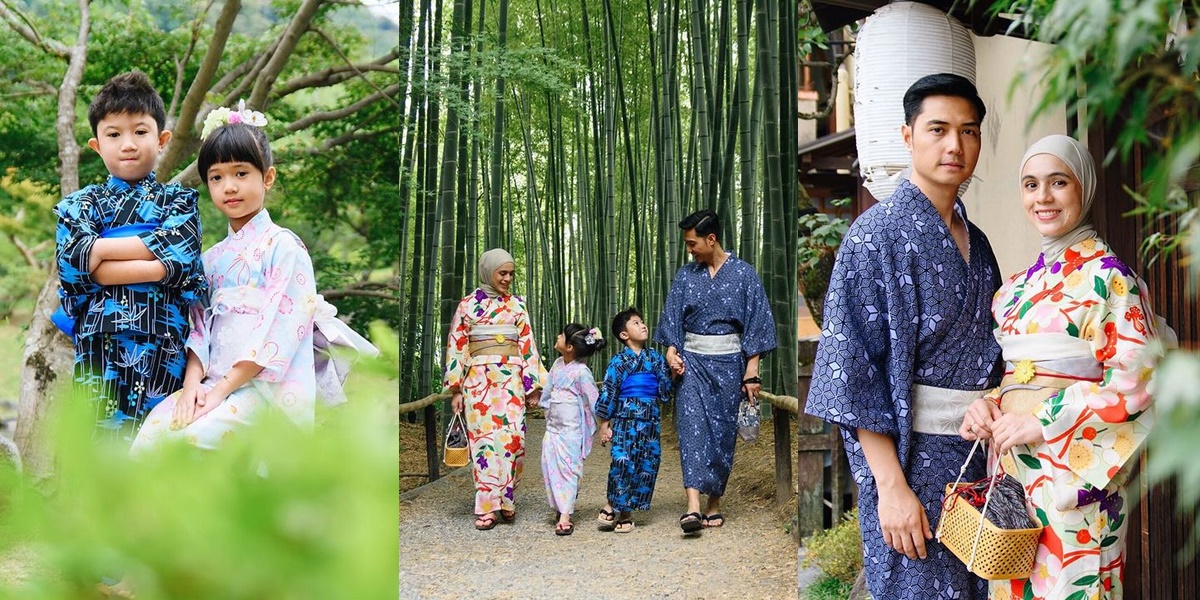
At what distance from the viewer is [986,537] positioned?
224 centimetres

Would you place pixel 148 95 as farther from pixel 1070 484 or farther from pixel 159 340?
pixel 1070 484

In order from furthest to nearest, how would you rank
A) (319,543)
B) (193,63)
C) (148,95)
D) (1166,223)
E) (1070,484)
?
1. (193,63)
2. (148,95)
3. (1166,223)
4. (1070,484)
5. (319,543)

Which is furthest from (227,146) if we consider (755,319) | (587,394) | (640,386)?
(755,319)

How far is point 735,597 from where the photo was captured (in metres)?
3.42

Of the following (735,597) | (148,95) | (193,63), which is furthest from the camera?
(193,63)

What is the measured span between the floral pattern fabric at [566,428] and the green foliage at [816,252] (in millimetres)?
835

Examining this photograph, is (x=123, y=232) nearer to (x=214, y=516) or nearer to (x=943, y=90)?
(x=943, y=90)

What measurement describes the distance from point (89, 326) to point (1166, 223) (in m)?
2.98

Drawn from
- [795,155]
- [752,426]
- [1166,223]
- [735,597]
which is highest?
[795,155]

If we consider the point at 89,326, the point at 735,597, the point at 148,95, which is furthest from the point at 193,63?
the point at 735,597

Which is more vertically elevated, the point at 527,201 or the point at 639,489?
the point at 527,201

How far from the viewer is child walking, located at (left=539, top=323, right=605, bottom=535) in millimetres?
3482

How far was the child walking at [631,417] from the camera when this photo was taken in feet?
11.2

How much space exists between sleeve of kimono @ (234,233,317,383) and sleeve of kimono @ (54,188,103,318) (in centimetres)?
45
